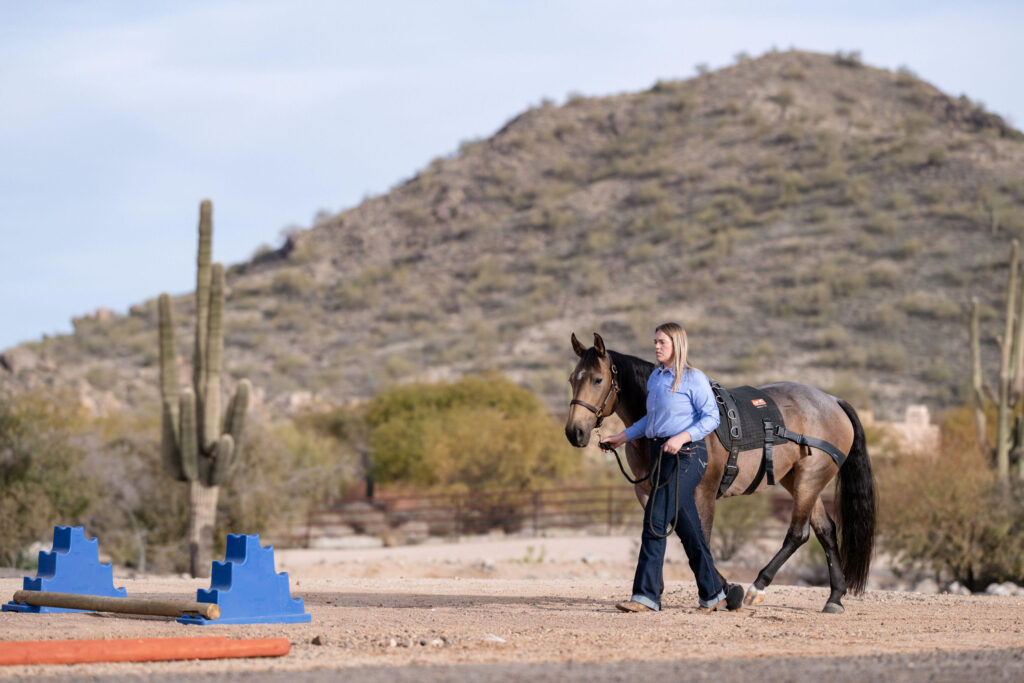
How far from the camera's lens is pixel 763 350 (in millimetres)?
53812

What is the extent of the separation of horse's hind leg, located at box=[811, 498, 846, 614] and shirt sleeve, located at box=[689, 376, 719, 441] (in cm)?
187

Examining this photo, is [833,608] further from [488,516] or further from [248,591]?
[488,516]

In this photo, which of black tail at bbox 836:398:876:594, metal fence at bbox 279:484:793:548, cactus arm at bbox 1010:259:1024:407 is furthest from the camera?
metal fence at bbox 279:484:793:548

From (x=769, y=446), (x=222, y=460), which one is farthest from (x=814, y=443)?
(x=222, y=460)

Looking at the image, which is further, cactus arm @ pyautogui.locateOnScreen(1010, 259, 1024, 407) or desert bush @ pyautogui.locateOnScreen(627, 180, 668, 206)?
desert bush @ pyautogui.locateOnScreen(627, 180, 668, 206)

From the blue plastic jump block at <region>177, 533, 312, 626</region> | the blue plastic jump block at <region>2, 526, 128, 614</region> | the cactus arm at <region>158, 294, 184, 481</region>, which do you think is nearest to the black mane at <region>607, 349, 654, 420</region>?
the blue plastic jump block at <region>177, 533, 312, 626</region>

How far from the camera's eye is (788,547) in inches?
386

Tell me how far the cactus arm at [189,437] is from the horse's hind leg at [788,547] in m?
13.3

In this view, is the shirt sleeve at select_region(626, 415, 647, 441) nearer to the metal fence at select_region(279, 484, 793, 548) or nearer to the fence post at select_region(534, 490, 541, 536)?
the metal fence at select_region(279, 484, 793, 548)

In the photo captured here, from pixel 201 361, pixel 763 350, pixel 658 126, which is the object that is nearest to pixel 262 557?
pixel 201 361

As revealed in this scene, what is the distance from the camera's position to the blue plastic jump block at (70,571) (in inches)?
356

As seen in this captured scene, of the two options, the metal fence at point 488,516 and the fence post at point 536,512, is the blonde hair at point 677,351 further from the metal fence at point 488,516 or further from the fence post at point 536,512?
the fence post at point 536,512

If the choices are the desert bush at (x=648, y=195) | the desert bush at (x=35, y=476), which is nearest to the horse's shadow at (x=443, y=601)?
the desert bush at (x=35, y=476)

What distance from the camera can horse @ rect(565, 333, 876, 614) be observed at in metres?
8.86
